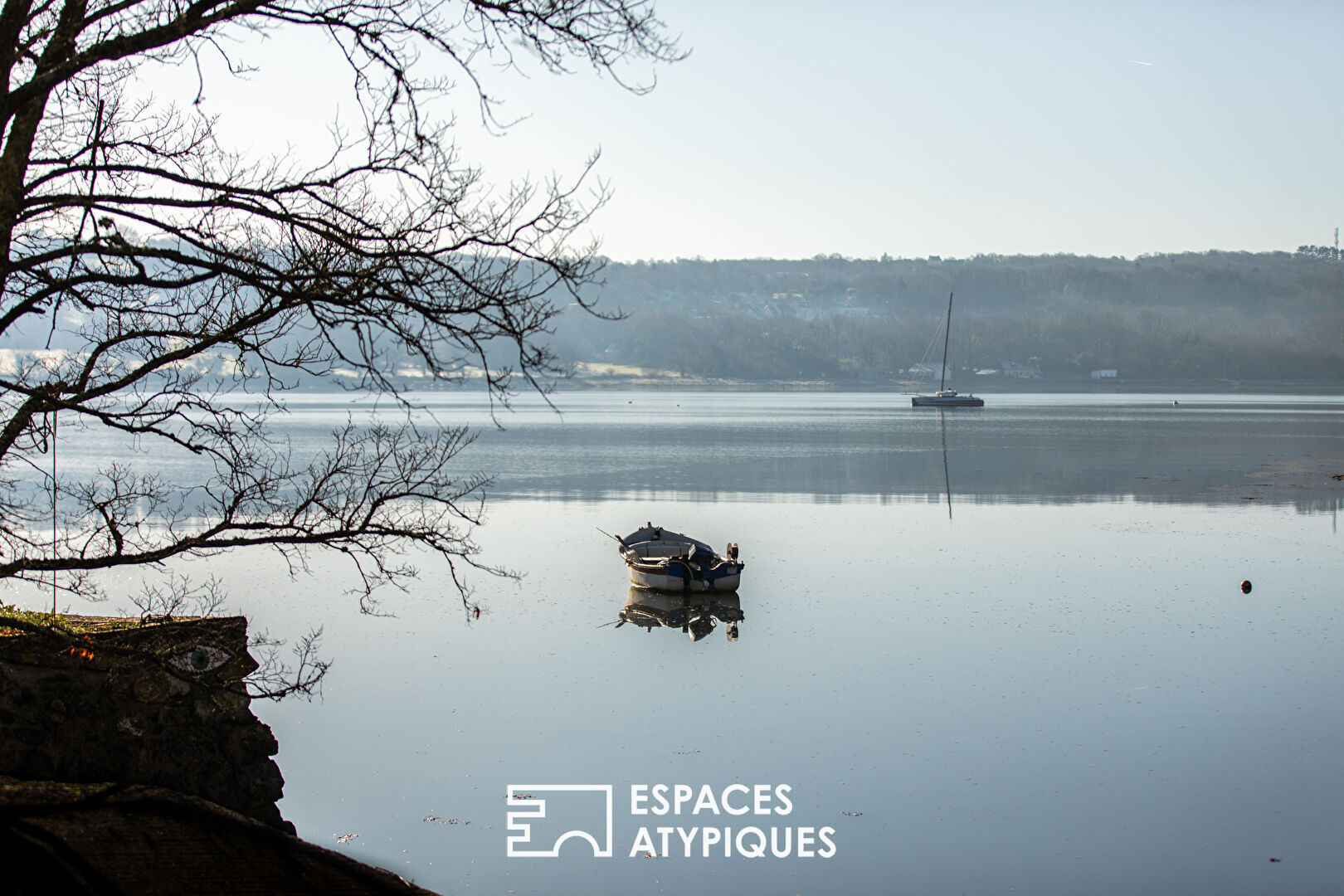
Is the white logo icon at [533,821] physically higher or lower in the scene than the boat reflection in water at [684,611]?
lower

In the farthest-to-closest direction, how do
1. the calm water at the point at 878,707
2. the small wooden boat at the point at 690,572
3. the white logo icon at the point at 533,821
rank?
1. the small wooden boat at the point at 690,572
2. the white logo icon at the point at 533,821
3. the calm water at the point at 878,707

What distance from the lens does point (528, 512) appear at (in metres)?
32.8

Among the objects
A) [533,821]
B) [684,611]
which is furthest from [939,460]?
[533,821]

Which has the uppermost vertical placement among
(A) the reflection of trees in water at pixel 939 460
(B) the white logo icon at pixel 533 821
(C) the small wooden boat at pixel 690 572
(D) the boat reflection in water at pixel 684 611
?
(A) the reflection of trees in water at pixel 939 460

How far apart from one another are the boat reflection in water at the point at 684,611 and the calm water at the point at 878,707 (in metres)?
0.30

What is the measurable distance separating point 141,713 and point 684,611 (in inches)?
514

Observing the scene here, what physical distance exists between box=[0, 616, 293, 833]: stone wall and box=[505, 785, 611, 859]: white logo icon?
1901mm

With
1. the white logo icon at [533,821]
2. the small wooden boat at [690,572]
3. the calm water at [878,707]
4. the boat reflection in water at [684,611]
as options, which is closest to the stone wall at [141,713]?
the calm water at [878,707]

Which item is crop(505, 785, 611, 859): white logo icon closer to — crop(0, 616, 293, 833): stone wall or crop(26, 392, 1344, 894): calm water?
crop(26, 392, 1344, 894): calm water

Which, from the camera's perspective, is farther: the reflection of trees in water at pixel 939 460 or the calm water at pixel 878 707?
the reflection of trees in water at pixel 939 460

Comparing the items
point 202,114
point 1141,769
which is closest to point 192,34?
point 202,114

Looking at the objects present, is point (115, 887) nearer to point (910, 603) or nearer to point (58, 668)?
point (58, 668)

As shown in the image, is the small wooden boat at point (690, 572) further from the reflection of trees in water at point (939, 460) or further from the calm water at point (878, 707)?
the reflection of trees in water at point (939, 460)

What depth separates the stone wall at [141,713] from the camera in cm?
784
